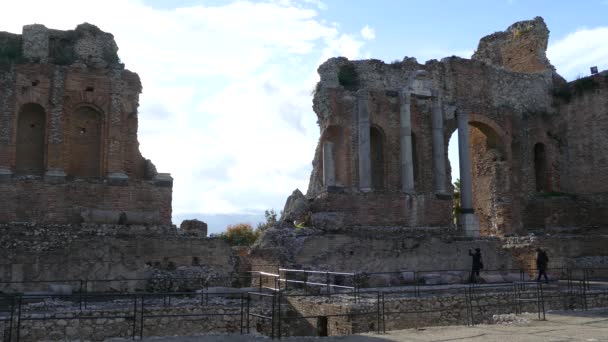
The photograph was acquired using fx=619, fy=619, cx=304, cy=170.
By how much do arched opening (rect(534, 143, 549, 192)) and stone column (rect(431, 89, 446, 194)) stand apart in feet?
23.5

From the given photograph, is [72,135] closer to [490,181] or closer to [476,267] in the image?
[476,267]

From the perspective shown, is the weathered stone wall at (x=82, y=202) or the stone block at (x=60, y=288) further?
the weathered stone wall at (x=82, y=202)

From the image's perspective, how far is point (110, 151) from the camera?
21250 millimetres

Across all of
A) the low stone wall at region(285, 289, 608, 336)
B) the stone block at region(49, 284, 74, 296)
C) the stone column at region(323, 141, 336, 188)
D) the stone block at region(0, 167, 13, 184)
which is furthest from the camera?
the stone column at region(323, 141, 336, 188)

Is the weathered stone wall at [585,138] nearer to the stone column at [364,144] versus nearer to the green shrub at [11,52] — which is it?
the stone column at [364,144]

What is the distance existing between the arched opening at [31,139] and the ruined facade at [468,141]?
995cm

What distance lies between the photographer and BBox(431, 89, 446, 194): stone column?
27375 millimetres

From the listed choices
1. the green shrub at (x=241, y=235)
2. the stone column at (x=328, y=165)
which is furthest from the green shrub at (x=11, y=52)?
the green shrub at (x=241, y=235)

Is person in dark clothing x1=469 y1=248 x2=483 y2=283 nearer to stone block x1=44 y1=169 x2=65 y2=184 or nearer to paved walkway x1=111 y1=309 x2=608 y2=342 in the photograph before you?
paved walkway x1=111 y1=309 x2=608 y2=342

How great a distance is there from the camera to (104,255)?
706 inches

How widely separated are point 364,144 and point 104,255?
11.8m

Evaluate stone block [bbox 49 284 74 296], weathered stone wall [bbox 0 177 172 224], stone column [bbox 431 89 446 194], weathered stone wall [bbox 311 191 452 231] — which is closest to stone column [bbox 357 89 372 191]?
weathered stone wall [bbox 311 191 452 231]

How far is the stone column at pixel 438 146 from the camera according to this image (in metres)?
27.4

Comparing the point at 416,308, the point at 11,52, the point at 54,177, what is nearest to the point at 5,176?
the point at 54,177
